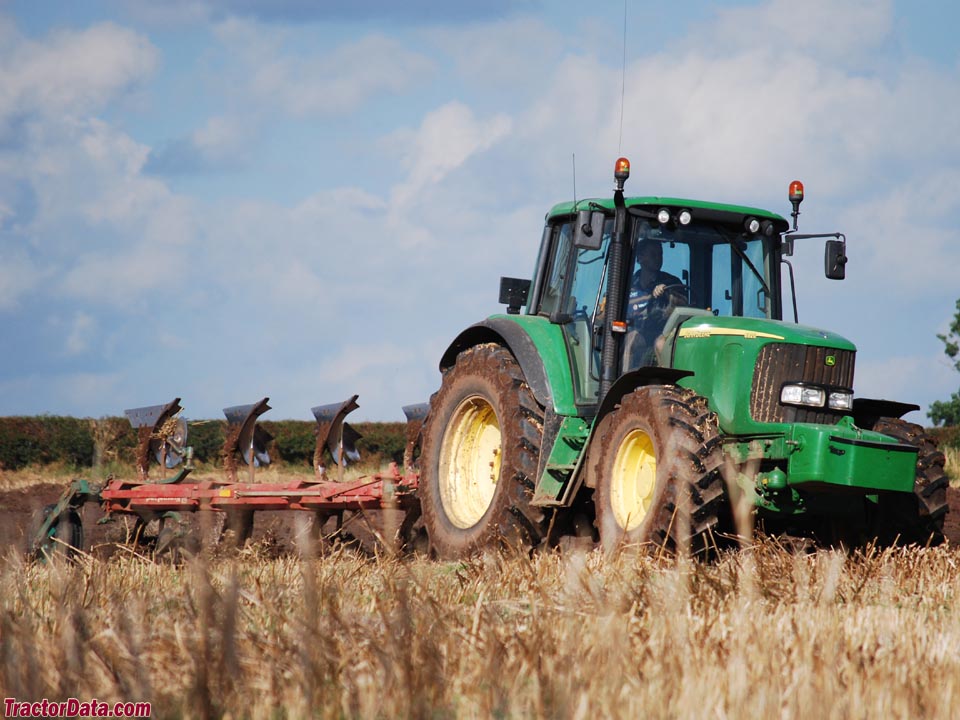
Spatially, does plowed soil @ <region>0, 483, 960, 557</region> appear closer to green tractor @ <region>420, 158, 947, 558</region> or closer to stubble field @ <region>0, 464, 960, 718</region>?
green tractor @ <region>420, 158, 947, 558</region>

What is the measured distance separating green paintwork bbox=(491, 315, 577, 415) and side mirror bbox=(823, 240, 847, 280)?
1817 mm

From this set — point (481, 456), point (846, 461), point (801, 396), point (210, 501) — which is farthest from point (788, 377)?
point (210, 501)

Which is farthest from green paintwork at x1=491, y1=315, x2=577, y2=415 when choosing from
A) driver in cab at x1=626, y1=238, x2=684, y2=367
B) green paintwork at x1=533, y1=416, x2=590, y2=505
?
driver in cab at x1=626, y1=238, x2=684, y2=367

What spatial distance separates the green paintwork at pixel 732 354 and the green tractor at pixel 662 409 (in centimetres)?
1

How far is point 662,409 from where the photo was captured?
21.0 ft

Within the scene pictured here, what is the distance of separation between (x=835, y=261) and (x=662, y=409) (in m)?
2.12

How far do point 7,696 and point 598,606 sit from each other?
1817 millimetres

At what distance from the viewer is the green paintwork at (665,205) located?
743cm

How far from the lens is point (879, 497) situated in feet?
23.4

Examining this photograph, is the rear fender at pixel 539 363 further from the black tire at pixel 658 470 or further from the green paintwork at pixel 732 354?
the green paintwork at pixel 732 354

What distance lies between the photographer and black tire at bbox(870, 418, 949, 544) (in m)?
6.98

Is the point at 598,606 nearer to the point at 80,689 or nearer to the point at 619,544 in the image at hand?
the point at 80,689

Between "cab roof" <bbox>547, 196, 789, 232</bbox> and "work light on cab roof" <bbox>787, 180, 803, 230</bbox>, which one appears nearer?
"cab roof" <bbox>547, 196, 789, 232</bbox>

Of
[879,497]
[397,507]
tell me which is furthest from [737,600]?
[397,507]
